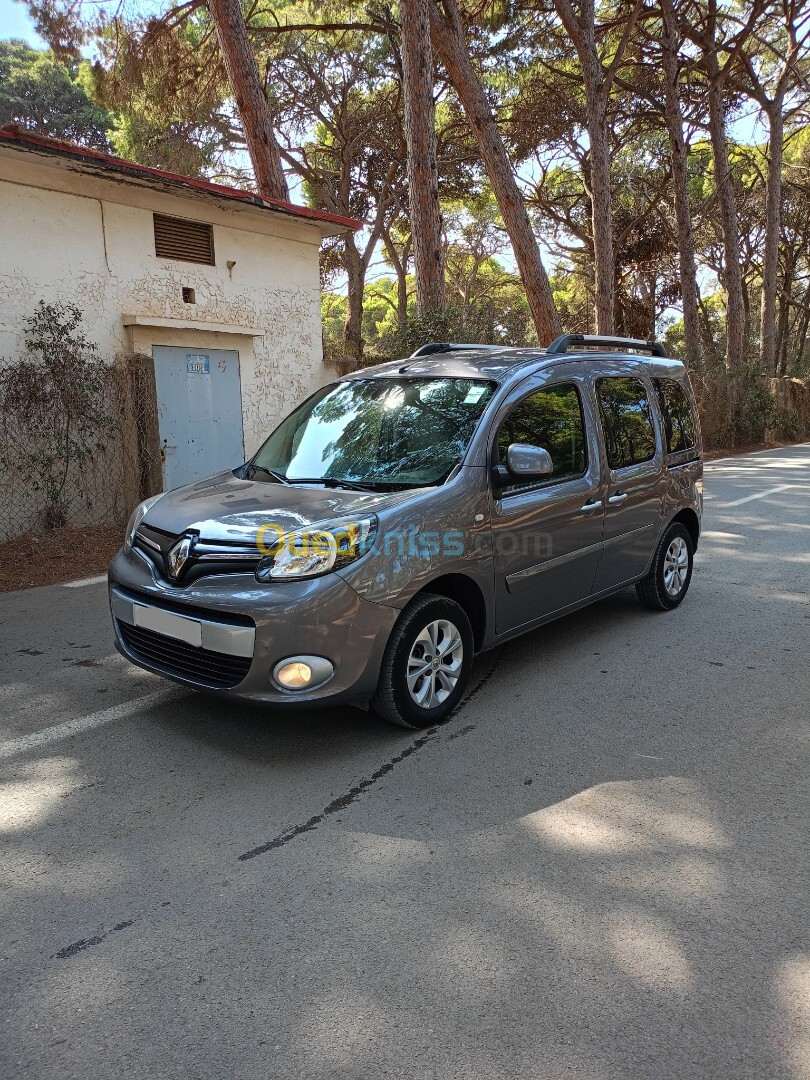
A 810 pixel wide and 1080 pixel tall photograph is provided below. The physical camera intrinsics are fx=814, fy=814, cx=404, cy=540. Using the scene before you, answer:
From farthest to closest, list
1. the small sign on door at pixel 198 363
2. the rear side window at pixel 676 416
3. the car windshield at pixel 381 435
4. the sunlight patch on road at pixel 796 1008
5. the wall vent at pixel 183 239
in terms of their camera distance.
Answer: the small sign on door at pixel 198 363
the wall vent at pixel 183 239
the rear side window at pixel 676 416
the car windshield at pixel 381 435
the sunlight patch on road at pixel 796 1008

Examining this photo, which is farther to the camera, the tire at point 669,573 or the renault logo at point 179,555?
the tire at point 669,573

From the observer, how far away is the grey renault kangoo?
138 inches

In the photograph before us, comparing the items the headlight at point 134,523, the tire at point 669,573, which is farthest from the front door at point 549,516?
the headlight at point 134,523

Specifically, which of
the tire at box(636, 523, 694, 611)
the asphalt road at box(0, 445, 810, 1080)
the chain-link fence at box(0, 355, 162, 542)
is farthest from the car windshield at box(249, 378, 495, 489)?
the chain-link fence at box(0, 355, 162, 542)

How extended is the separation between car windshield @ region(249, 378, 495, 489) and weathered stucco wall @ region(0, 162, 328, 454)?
5.39 meters

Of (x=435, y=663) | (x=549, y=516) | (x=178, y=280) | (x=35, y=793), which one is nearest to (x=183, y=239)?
(x=178, y=280)

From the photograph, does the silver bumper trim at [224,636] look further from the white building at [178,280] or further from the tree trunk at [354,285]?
the tree trunk at [354,285]

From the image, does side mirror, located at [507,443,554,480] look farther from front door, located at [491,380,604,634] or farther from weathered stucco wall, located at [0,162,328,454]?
weathered stucco wall, located at [0,162,328,454]

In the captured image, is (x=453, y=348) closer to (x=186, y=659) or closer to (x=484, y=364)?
(x=484, y=364)

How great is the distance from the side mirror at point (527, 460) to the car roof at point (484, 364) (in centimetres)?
56

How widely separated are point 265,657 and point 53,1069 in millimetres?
1672

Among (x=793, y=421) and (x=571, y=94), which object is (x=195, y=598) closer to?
(x=571, y=94)

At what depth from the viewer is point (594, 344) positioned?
5.65 m

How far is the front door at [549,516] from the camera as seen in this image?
170 inches
